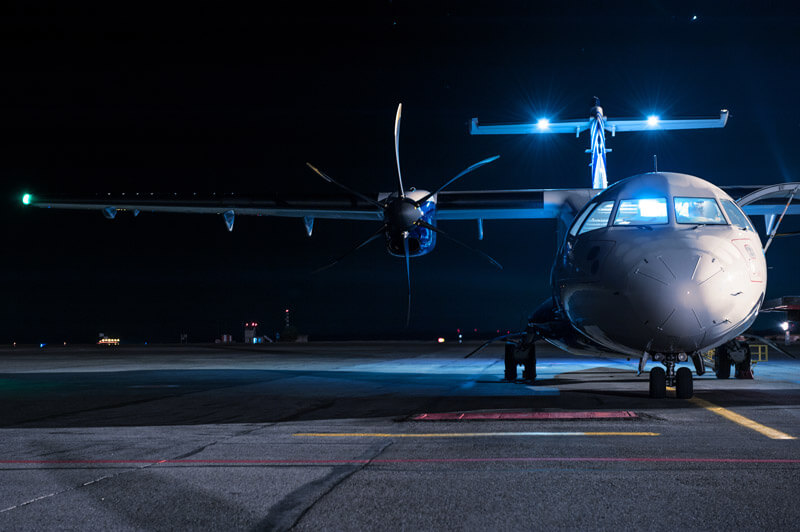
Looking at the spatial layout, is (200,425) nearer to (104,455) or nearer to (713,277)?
(104,455)

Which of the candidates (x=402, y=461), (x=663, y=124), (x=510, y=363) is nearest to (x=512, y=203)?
(x=510, y=363)

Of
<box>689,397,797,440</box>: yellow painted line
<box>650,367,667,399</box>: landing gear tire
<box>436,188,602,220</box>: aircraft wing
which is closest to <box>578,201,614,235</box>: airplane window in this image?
<box>650,367,667,399</box>: landing gear tire

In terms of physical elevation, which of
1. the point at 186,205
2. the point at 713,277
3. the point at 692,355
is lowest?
the point at 692,355

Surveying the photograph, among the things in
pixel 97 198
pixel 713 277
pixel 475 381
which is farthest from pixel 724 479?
pixel 97 198

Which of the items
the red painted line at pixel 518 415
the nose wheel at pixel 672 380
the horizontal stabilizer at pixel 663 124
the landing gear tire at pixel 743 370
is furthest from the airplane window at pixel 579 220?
the horizontal stabilizer at pixel 663 124

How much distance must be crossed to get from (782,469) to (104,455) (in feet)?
18.1

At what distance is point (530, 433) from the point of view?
6.80 metres

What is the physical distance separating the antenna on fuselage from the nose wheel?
30.4 ft

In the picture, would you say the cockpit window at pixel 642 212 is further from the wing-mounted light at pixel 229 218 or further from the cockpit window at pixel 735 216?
the wing-mounted light at pixel 229 218

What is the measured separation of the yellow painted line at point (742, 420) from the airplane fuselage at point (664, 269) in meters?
0.80

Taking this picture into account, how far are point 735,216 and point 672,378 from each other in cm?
260

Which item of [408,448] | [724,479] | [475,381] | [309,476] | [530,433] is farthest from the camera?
[475,381]

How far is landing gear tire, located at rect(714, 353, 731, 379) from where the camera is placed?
14034 millimetres

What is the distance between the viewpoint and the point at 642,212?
9.45 meters
